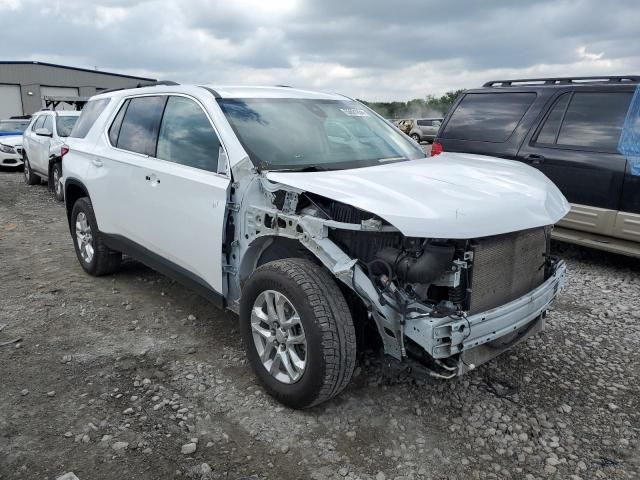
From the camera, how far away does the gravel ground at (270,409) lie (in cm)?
263

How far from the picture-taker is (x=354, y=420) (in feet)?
9.75

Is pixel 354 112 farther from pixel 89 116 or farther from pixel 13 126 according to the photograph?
pixel 13 126

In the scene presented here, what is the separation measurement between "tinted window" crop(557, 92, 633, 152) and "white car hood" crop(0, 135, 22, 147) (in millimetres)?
14601

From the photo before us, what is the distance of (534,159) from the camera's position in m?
5.62

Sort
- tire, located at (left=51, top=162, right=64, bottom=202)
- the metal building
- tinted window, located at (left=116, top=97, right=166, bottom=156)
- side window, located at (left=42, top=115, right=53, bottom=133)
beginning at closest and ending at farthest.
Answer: tinted window, located at (left=116, top=97, right=166, bottom=156) → tire, located at (left=51, top=162, right=64, bottom=202) → side window, located at (left=42, top=115, right=53, bottom=133) → the metal building

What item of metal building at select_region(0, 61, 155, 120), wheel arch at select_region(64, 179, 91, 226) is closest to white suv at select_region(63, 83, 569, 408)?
wheel arch at select_region(64, 179, 91, 226)

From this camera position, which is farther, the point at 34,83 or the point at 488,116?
the point at 34,83

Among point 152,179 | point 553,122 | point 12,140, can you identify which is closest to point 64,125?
point 12,140

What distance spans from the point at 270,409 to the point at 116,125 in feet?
10.2

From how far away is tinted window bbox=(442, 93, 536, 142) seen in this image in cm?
598

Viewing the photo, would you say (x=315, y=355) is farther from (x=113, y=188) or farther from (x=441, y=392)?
(x=113, y=188)

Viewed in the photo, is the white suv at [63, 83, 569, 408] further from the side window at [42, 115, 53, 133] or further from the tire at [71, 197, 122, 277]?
the side window at [42, 115, 53, 133]

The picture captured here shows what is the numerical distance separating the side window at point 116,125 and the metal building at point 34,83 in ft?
102

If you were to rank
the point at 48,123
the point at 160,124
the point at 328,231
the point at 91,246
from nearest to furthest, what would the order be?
1. the point at 328,231
2. the point at 160,124
3. the point at 91,246
4. the point at 48,123
